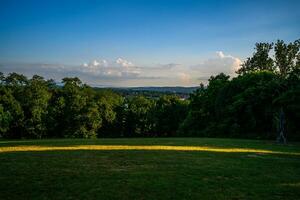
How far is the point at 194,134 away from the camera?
58562 millimetres

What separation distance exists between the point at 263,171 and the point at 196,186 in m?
4.73

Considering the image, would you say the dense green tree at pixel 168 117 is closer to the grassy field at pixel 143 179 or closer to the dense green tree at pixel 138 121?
the dense green tree at pixel 138 121

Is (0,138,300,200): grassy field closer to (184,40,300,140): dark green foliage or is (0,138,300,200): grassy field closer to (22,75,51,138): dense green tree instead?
(184,40,300,140): dark green foliage

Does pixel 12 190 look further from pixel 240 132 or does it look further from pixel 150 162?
pixel 240 132

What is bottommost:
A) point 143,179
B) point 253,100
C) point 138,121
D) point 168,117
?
point 138,121

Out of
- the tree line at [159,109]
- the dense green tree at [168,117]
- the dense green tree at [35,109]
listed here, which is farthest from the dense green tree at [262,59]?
the dense green tree at [35,109]

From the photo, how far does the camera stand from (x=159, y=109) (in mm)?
79250

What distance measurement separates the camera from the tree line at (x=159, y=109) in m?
45.7

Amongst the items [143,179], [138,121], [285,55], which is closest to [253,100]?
[285,55]

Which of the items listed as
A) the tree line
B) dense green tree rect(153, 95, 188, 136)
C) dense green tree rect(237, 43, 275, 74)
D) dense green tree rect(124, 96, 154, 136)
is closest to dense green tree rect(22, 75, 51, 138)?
the tree line

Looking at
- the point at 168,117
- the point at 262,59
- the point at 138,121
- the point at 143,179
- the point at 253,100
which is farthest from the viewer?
the point at 138,121

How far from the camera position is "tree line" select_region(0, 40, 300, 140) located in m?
45.7

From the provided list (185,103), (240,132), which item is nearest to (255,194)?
(240,132)

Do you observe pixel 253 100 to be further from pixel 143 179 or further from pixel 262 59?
pixel 143 179
